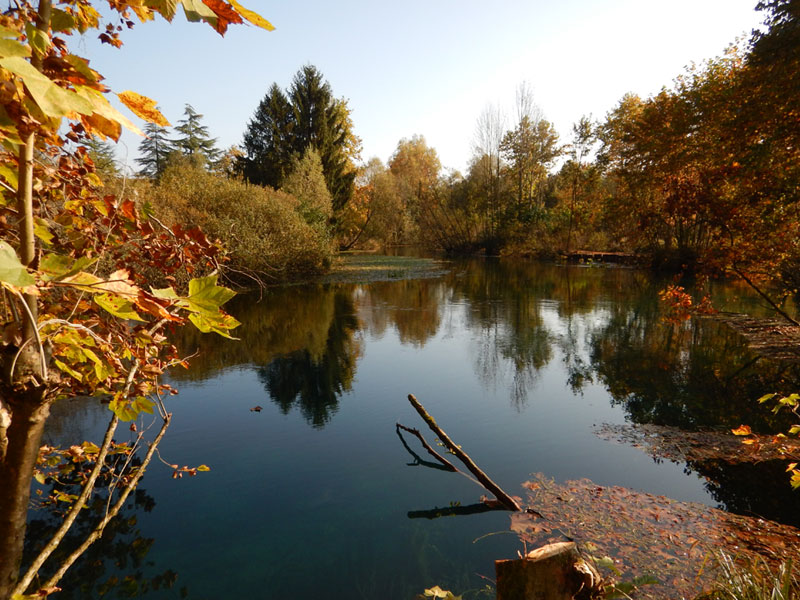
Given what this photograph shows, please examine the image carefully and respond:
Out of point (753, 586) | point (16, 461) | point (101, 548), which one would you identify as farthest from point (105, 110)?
point (101, 548)

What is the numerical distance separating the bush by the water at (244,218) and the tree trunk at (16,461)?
53.1 ft

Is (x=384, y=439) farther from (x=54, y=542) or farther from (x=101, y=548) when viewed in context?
(x=54, y=542)

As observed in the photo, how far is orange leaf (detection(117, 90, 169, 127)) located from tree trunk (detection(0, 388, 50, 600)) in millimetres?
840

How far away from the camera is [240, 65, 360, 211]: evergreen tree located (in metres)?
34.8

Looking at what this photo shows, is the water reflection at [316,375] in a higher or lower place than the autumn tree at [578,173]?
lower

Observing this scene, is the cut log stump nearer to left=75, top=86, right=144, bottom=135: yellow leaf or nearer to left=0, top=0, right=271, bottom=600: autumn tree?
left=0, top=0, right=271, bottom=600: autumn tree

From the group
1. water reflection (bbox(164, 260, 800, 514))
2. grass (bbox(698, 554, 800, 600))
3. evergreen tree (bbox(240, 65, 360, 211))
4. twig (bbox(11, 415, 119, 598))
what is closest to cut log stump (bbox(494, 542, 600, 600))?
grass (bbox(698, 554, 800, 600))

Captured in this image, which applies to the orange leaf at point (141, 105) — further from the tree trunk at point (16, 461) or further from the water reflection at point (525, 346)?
Result: the water reflection at point (525, 346)

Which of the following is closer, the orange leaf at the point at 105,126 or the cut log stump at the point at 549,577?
the orange leaf at the point at 105,126

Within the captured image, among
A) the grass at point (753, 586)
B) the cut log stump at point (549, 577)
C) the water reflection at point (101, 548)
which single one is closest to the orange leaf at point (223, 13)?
the cut log stump at point (549, 577)

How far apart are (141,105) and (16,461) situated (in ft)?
3.67

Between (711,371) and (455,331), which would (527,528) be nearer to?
(711,371)

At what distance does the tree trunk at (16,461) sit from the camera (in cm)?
133

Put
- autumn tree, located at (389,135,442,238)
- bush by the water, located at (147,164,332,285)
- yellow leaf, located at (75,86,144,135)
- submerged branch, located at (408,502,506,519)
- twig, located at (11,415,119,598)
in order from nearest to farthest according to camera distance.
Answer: yellow leaf, located at (75,86,144,135), twig, located at (11,415,119,598), submerged branch, located at (408,502,506,519), bush by the water, located at (147,164,332,285), autumn tree, located at (389,135,442,238)
